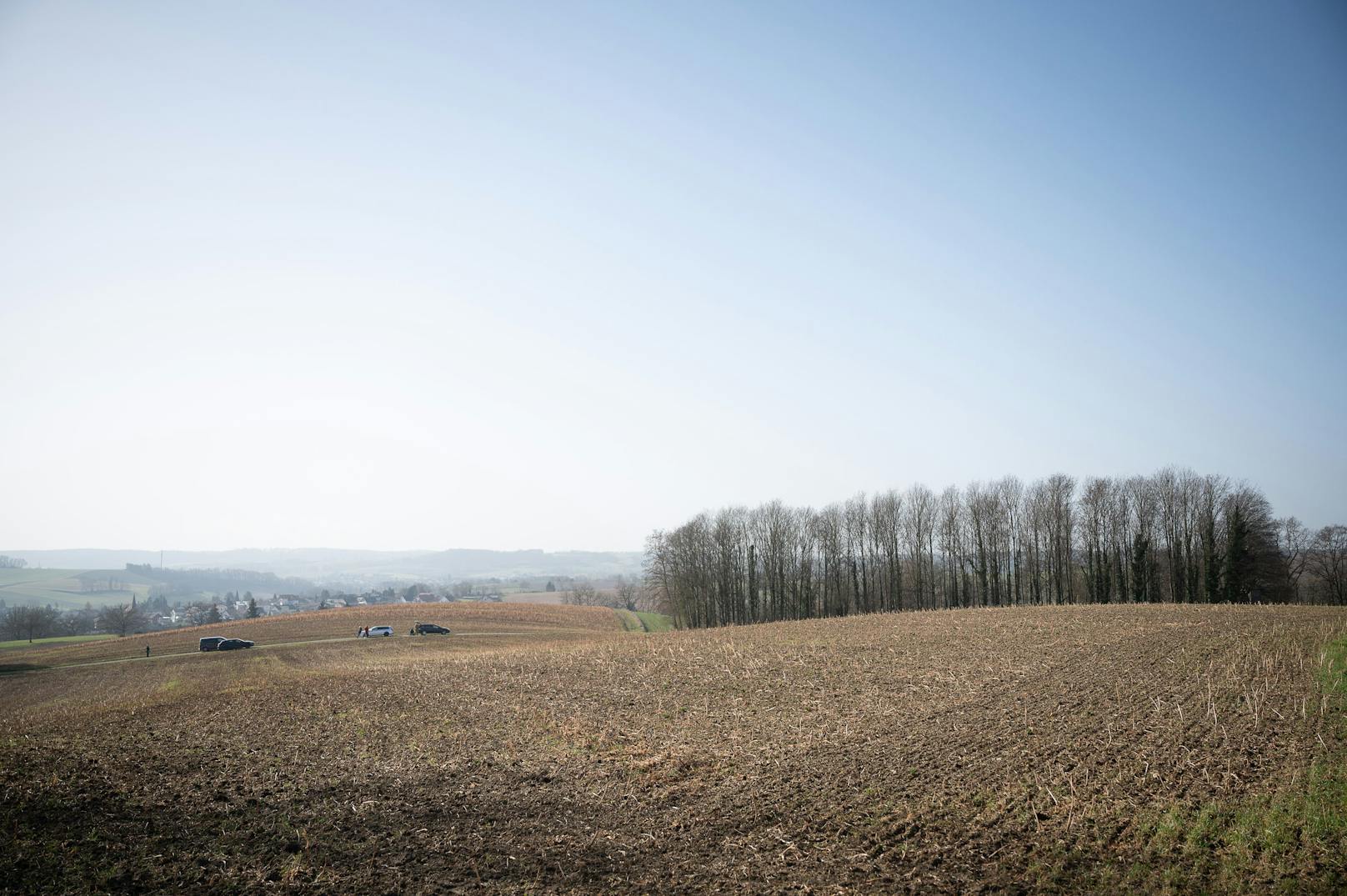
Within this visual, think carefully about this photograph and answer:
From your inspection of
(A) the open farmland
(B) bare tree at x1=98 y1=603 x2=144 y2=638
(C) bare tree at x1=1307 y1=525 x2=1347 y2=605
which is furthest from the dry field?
(B) bare tree at x1=98 y1=603 x2=144 y2=638

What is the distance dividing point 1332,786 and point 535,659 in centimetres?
2696

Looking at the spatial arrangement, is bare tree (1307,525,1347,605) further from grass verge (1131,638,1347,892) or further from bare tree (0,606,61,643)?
bare tree (0,606,61,643)

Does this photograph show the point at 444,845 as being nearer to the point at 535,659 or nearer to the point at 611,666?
the point at 611,666

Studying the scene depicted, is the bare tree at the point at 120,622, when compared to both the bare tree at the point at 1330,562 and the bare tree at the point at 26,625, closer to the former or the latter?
the bare tree at the point at 26,625

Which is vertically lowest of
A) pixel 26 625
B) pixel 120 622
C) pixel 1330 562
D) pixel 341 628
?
pixel 120 622

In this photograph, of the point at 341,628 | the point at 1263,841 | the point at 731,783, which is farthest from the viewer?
the point at 341,628

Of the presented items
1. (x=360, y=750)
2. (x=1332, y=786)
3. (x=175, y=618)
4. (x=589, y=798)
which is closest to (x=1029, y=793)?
(x=1332, y=786)

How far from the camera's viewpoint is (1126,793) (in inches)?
396

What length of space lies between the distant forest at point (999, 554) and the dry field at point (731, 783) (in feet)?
144

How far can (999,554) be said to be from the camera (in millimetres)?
67562

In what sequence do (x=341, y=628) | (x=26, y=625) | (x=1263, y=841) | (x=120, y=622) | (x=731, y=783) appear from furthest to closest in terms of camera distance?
(x=120, y=622) → (x=26, y=625) → (x=341, y=628) → (x=731, y=783) → (x=1263, y=841)

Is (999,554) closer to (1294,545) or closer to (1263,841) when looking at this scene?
(1294,545)

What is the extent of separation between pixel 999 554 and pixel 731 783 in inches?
2585

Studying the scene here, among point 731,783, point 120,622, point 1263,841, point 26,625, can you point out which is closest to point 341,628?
point 26,625
